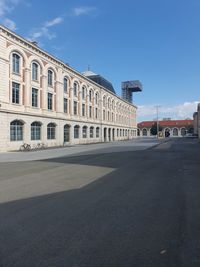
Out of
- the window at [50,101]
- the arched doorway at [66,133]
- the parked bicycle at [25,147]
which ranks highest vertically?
the window at [50,101]

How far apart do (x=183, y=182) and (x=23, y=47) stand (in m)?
29.2

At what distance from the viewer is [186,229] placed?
16.0 ft

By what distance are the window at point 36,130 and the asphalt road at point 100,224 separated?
26.1 meters

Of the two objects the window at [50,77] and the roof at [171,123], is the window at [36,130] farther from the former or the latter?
the roof at [171,123]

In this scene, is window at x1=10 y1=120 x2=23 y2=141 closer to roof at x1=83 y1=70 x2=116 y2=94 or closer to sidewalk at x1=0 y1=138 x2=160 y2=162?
sidewalk at x1=0 y1=138 x2=160 y2=162

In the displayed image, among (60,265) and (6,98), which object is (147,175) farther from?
(6,98)

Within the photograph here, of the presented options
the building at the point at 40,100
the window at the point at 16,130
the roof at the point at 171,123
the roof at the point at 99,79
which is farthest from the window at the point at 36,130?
the roof at the point at 171,123

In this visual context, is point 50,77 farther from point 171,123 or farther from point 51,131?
point 171,123

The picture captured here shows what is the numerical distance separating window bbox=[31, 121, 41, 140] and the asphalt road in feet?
85.7

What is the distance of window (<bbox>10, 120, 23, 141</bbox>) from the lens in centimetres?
3087

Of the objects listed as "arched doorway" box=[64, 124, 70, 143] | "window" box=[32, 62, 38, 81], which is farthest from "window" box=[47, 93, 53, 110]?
"arched doorway" box=[64, 124, 70, 143]

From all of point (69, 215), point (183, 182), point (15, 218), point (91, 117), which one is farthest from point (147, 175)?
point (91, 117)

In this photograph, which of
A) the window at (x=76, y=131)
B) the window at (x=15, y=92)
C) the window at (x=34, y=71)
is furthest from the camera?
the window at (x=76, y=131)

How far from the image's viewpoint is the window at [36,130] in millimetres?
34838
